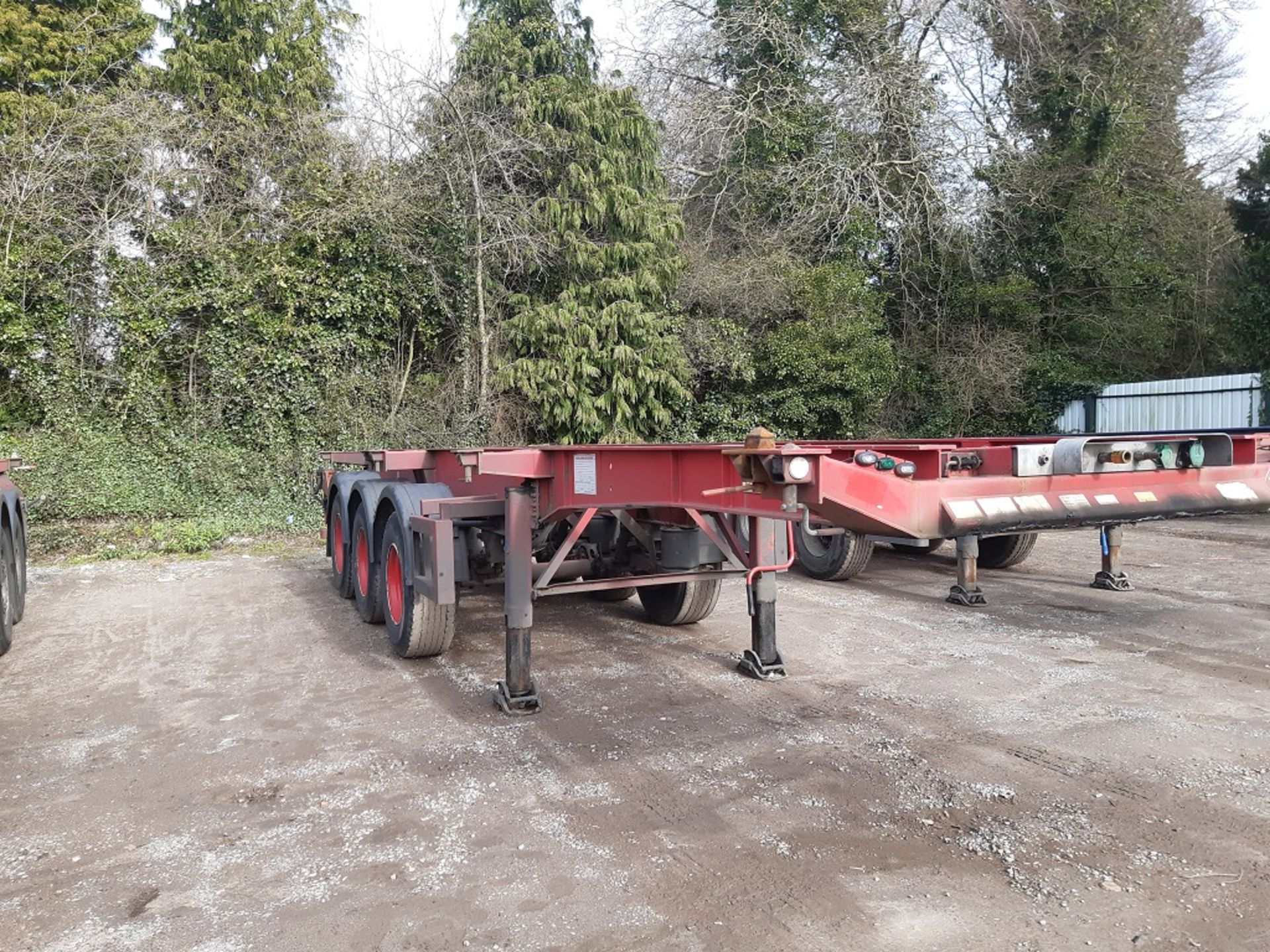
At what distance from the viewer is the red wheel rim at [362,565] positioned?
7528mm

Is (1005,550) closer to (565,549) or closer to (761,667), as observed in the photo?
(761,667)

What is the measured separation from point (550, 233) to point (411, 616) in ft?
32.7

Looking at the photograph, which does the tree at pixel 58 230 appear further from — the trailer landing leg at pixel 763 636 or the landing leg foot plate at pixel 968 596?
the landing leg foot plate at pixel 968 596

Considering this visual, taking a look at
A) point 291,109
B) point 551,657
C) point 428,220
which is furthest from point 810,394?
point 551,657

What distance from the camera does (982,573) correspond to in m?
9.55

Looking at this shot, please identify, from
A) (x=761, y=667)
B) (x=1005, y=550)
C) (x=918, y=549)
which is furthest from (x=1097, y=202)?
(x=761, y=667)

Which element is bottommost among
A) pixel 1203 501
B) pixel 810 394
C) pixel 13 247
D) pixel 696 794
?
pixel 696 794

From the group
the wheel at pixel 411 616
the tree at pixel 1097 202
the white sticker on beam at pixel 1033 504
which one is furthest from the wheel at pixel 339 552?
the tree at pixel 1097 202

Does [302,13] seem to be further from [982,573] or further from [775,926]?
[775,926]

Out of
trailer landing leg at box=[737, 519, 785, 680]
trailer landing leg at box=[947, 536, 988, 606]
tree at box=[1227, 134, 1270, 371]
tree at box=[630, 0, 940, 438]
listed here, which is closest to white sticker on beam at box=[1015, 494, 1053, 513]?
trailer landing leg at box=[737, 519, 785, 680]

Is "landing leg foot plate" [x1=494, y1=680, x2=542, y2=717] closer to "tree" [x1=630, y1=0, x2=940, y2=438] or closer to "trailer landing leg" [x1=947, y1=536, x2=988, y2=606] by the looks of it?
"trailer landing leg" [x1=947, y1=536, x2=988, y2=606]

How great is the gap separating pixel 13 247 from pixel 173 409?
9.82 feet

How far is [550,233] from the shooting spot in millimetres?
14750

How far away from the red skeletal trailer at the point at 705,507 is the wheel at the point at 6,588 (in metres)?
2.51
